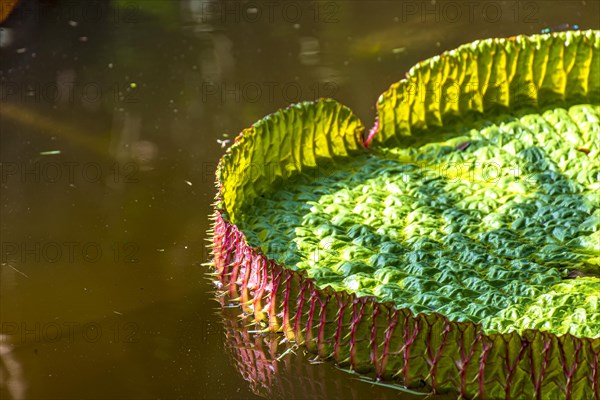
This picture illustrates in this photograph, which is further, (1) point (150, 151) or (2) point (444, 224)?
(1) point (150, 151)

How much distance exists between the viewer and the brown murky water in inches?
55.7

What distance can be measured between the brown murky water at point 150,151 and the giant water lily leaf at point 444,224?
0.08 m

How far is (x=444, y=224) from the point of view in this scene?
1624 millimetres

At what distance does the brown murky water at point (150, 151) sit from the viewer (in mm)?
1416

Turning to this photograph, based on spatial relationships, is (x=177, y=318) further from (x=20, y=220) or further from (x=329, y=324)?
(x=20, y=220)

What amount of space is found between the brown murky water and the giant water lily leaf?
84mm

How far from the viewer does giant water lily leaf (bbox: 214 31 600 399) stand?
50.4 inches

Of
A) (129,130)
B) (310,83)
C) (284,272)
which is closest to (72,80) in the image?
(129,130)

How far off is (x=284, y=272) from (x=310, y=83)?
966 mm

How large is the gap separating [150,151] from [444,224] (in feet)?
2.28

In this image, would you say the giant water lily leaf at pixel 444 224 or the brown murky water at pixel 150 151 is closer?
the giant water lily leaf at pixel 444 224

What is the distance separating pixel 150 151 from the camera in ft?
6.67

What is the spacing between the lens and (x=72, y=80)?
2402 mm

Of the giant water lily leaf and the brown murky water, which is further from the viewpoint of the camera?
the brown murky water
